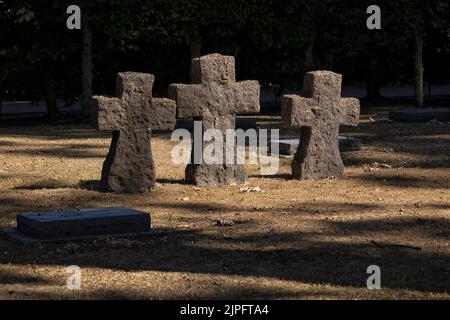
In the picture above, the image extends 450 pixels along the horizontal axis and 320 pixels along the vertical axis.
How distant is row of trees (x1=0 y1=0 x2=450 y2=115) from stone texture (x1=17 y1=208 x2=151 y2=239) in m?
11.3

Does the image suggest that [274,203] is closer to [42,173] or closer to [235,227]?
[235,227]

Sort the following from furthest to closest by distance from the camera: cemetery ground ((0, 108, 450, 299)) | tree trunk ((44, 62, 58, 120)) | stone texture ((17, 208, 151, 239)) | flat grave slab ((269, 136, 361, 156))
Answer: tree trunk ((44, 62, 58, 120))
flat grave slab ((269, 136, 361, 156))
stone texture ((17, 208, 151, 239))
cemetery ground ((0, 108, 450, 299))

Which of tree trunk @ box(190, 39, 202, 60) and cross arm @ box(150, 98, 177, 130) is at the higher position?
tree trunk @ box(190, 39, 202, 60)

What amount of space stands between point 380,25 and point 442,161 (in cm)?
898

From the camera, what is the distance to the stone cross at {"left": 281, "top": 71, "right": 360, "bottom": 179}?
1268cm

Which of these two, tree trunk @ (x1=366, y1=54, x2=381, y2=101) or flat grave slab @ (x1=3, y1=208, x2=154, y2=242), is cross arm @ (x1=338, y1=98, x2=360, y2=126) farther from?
tree trunk @ (x1=366, y1=54, x2=381, y2=101)

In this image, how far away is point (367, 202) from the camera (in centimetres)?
1093

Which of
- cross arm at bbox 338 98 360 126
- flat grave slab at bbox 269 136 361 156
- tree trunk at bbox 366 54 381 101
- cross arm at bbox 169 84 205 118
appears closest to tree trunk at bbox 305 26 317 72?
tree trunk at bbox 366 54 381 101

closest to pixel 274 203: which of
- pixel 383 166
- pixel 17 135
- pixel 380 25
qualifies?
pixel 383 166

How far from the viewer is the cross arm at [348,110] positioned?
13.0m

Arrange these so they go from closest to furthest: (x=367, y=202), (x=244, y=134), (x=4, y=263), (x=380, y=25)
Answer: (x=4, y=263), (x=367, y=202), (x=244, y=134), (x=380, y=25)

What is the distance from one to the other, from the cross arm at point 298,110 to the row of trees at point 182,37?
8423 millimetres

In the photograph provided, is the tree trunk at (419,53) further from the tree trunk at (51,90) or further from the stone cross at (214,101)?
the stone cross at (214,101)

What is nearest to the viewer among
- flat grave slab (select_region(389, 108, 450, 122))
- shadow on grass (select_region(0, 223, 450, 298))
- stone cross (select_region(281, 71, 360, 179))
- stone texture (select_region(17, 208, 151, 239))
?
shadow on grass (select_region(0, 223, 450, 298))
